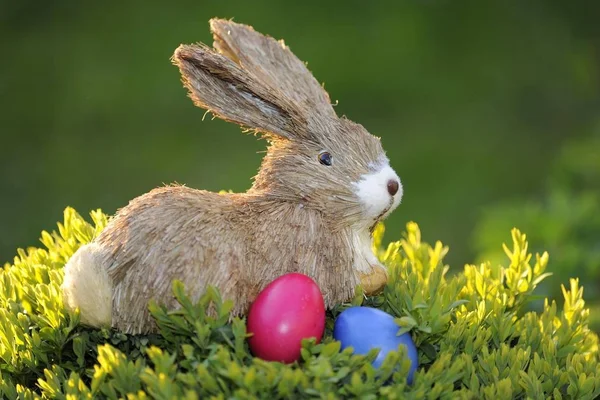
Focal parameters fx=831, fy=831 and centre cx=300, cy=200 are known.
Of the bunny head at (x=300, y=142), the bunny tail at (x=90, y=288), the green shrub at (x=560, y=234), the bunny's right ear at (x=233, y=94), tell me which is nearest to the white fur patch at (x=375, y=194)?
the bunny head at (x=300, y=142)

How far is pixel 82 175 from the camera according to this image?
372cm

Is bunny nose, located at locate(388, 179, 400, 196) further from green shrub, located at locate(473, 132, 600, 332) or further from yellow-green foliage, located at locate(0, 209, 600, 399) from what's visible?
green shrub, located at locate(473, 132, 600, 332)

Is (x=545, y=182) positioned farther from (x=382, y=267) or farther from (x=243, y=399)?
(x=243, y=399)

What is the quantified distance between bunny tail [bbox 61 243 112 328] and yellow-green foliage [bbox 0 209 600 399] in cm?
3

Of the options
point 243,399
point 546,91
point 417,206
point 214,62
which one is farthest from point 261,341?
point 546,91

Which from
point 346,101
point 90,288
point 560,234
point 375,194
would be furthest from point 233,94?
point 346,101

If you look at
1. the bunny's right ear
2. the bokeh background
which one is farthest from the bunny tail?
the bokeh background

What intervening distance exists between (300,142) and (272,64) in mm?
183

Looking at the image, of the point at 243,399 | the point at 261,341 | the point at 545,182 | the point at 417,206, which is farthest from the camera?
the point at 545,182

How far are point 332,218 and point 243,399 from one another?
0.36 meters

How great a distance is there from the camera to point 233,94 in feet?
4.79

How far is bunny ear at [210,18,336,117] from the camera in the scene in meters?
1.50

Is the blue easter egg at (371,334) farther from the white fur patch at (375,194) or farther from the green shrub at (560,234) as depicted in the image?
the green shrub at (560,234)

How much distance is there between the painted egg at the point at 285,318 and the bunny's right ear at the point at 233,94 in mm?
301
